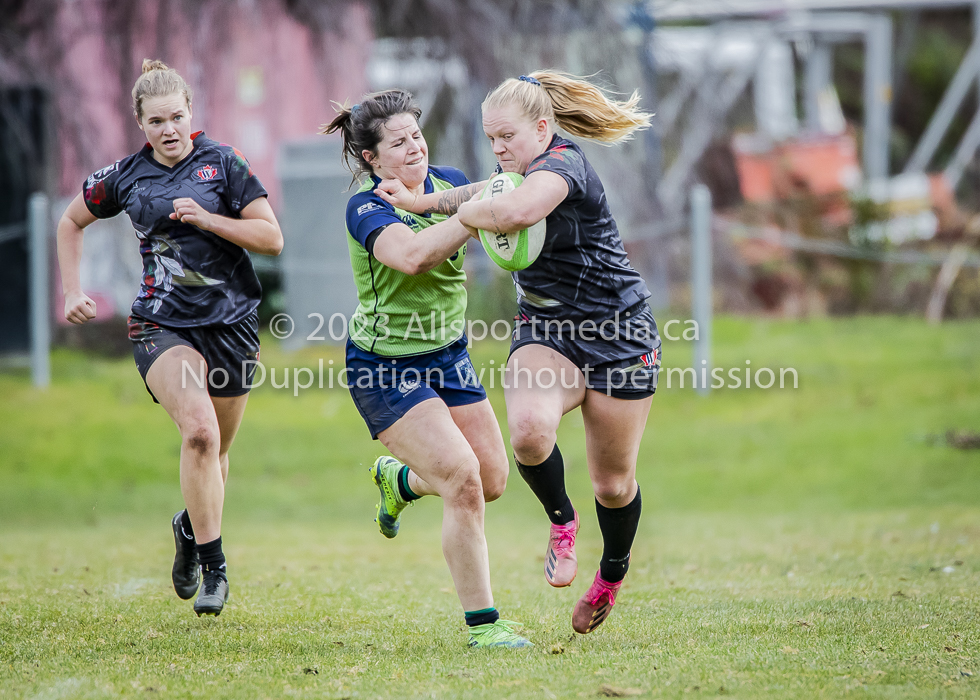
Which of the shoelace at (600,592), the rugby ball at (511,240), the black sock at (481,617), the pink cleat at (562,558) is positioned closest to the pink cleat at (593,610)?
the shoelace at (600,592)

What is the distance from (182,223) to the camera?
473 cm

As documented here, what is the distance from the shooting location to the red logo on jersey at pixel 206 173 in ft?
15.7

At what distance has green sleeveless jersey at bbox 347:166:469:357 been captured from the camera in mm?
4234

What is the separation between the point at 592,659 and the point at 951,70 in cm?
2760

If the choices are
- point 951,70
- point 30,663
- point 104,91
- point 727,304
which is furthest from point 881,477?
point 951,70

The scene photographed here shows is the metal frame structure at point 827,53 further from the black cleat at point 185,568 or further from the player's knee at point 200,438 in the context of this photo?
the player's knee at point 200,438

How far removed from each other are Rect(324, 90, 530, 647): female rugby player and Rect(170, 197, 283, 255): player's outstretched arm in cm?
57

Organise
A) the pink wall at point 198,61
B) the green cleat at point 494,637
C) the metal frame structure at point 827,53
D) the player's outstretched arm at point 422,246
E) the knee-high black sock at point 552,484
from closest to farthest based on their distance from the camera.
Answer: the player's outstretched arm at point 422,246 < the green cleat at point 494,637 < the knee-high black sock at point 552,484 < the pink wall at point 198,61 < the metal frame structure at point 827,53

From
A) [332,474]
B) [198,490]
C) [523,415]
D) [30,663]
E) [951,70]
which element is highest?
[951,70]

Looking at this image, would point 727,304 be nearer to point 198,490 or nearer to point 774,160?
point 774,160

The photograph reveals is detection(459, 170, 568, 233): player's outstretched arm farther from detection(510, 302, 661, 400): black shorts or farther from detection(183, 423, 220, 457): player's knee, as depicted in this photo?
detection(183, 423, 220, 457): player's knee

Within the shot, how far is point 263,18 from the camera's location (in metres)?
11.5

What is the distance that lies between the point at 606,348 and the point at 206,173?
2.03m

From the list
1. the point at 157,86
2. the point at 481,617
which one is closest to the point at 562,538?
the point at 481,617
